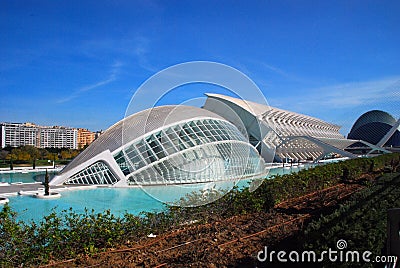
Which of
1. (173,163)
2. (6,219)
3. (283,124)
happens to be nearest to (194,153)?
(173,163)

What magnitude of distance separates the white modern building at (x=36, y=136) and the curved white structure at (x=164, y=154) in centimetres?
9468

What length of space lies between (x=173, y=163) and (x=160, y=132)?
2.26 meters

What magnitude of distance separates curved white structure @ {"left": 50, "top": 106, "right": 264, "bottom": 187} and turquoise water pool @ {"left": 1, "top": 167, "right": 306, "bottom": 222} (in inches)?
56.0

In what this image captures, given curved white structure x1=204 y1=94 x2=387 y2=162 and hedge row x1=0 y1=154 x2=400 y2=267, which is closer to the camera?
hedge row x1=0 y1=154 x2=400 y2=267

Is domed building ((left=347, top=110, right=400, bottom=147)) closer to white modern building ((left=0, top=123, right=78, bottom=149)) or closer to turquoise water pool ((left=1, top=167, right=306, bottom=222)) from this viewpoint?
turquoise water pool ((left=1, top=167, right=306, bottom=222))

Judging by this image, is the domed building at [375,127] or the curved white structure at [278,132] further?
the domed building at [375,127]

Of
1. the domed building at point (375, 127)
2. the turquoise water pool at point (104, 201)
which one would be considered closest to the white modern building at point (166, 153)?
the turquoise water pool at point (104, 201)

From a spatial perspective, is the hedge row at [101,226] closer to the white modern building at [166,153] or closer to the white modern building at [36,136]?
the white modern building at [166,153]

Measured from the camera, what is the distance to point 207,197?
891cm

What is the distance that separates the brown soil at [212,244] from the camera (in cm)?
573

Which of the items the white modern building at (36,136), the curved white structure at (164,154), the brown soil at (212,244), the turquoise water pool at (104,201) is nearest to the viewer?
the brown soil at (212,244)

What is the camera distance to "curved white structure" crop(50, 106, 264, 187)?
18219 mm

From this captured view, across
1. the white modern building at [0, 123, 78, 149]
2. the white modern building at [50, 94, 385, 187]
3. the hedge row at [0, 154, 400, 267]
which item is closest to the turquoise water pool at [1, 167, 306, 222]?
the white modern building at [50, 94, 385, 187]

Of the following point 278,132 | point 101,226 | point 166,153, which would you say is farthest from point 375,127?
point 101,226
